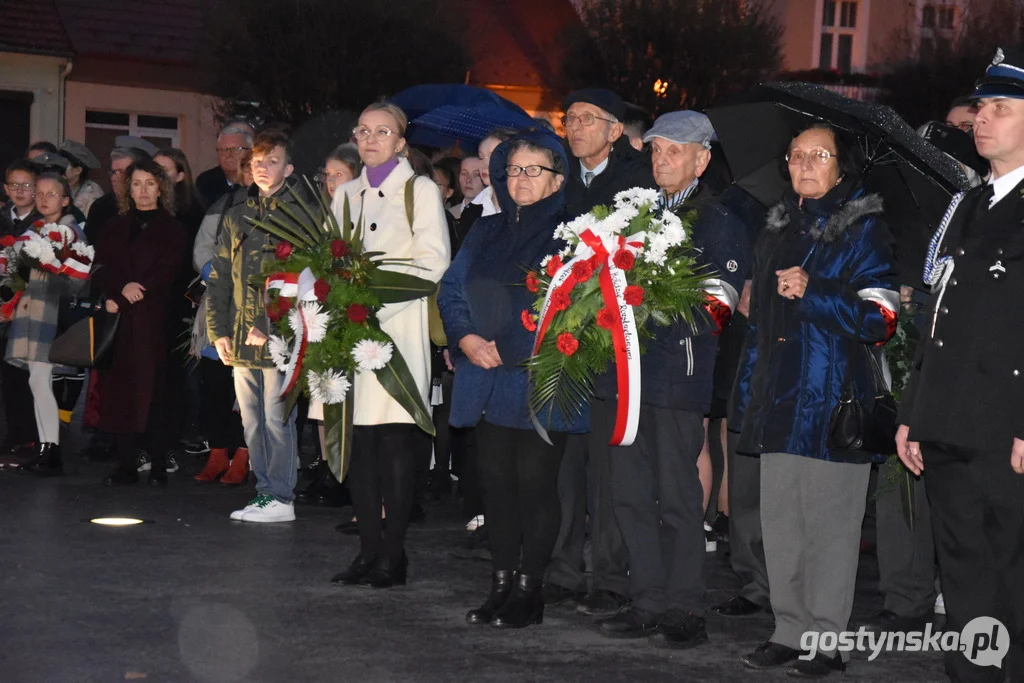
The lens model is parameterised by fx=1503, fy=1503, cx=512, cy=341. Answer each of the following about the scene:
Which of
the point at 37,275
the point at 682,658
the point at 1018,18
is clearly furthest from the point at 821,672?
the point at 1018,18

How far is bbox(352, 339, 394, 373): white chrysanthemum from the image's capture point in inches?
296

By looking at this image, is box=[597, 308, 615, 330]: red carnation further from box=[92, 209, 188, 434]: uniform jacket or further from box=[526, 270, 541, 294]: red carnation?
box=[92, 209, 188, 434]: uniform jacket

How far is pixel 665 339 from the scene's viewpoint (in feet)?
21.7

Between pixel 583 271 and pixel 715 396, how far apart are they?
2398 millimetres

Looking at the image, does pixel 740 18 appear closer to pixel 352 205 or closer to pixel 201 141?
pixel 201 141

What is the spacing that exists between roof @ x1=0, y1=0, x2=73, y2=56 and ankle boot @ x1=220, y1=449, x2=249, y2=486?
1978cm

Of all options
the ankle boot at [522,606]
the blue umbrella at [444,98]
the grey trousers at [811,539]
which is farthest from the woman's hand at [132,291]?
the grey trousers at [811,539]

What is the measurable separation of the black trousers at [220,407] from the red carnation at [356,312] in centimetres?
348

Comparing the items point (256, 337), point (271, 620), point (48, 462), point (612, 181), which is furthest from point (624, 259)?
point (48, 462)

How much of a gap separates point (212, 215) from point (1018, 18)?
30436mm

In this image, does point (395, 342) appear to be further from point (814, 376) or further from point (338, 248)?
point (814, 376)

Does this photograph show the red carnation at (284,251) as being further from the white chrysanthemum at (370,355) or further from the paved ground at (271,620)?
the paved ground at (271,620)

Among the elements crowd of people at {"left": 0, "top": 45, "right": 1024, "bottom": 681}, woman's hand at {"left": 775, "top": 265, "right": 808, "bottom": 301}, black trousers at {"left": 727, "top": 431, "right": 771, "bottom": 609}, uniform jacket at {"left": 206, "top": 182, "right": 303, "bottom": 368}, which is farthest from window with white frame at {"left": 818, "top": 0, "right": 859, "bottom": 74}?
woman's hand at {"left": 775, "top": 265, "right": 808, "bottom": 301}

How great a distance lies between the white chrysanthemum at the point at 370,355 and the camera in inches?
296
